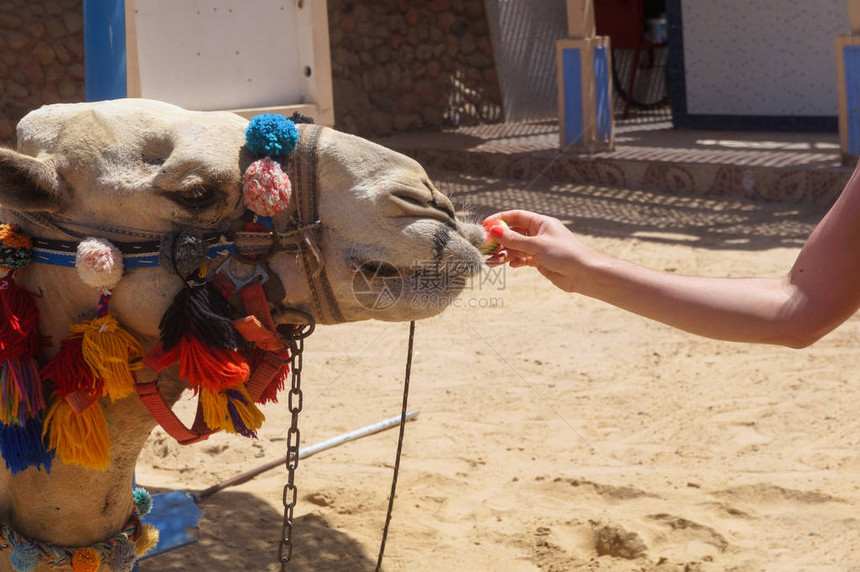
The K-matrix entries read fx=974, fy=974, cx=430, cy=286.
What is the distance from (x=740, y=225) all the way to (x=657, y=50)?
718 cm

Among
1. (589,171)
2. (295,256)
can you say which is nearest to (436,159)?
(589,171)

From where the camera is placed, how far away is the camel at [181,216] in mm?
2111

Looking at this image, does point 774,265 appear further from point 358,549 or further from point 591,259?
point 591,259

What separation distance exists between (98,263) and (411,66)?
11.4 metres

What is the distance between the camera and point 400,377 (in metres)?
5.33

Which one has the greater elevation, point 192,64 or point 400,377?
point 192,64

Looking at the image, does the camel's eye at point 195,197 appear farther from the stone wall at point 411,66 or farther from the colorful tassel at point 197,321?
the stone wall at point 411,66

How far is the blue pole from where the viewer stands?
3539 mm

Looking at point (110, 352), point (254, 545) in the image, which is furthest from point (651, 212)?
point (110, 352)

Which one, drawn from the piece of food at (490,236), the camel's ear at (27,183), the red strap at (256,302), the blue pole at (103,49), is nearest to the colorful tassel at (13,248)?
the camel's ear at (27,183)

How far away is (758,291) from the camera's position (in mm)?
1958

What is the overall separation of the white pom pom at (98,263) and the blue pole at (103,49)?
165 centimetres

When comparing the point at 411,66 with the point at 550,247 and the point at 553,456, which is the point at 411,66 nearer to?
the point at 553,456

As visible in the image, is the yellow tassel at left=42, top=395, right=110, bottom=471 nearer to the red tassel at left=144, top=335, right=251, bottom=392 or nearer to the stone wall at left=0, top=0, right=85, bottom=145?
the red tassel at left=144, top=335, right=251, bottom=392
